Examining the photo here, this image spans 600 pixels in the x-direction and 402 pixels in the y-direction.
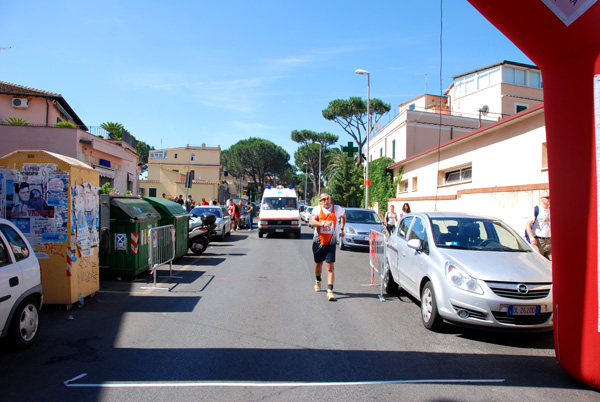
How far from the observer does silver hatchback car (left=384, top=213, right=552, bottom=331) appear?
199 inches

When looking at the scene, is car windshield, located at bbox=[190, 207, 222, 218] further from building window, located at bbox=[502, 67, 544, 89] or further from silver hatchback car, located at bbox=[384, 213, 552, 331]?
building window, located at bbox=[502, 67, 544, 89]

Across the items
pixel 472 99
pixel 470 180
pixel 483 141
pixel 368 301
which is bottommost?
pixel 368 301

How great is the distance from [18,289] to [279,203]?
16380 mm

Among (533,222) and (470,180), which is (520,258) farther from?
(470,180)

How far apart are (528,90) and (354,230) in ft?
85.9

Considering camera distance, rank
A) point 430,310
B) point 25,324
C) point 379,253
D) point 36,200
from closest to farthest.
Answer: point 25,324, point 430,310, point 36,200, point 379,253

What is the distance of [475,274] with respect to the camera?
5266 millimetres

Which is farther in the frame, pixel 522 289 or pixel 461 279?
pixel 461 279

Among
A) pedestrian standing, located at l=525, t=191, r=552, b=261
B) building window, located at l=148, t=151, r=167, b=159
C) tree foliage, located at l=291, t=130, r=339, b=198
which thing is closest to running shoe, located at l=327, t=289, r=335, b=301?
pedestrian standing, located at l=525, t=191, r=552, b=261

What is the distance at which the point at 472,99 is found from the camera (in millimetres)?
35312

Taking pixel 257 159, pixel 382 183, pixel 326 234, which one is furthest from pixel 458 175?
pixel 257 159

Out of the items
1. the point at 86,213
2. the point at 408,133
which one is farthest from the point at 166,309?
the point at 408,133

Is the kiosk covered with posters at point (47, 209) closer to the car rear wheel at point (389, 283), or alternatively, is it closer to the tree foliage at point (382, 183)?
the car rear wheel at point (389, 283)

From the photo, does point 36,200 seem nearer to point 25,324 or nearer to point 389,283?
point 25,324
